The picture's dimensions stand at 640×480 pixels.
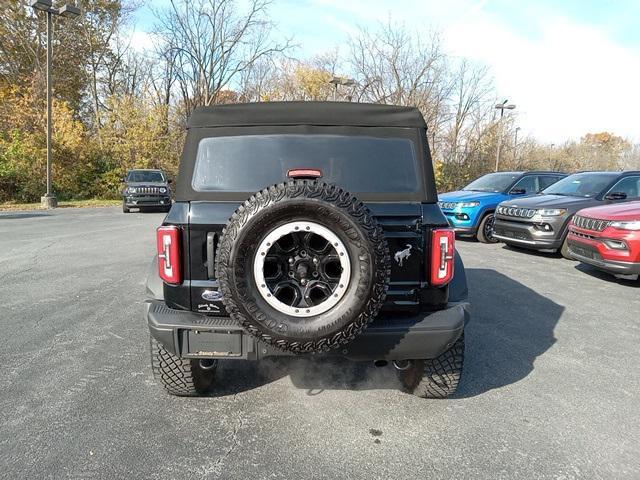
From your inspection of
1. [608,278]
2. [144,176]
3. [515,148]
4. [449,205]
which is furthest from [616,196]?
[515,148]

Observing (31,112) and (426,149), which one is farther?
(31,112)

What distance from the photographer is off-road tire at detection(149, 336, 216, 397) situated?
9.32 ft

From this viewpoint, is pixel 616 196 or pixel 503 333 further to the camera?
pixel 616 196

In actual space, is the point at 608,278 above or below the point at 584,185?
below

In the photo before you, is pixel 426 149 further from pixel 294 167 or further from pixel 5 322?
pixel 5 322

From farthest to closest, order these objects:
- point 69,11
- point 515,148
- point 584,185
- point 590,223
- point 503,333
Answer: point 515,148
point 69,11
point 584,185
point 590,223
point 503,333

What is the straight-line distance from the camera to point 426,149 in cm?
287

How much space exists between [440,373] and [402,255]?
936 millimetres

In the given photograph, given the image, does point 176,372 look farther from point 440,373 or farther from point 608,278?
point 608,278

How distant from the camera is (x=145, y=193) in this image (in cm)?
1664

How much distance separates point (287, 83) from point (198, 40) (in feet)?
27.6

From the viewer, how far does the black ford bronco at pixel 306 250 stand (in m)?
2.26

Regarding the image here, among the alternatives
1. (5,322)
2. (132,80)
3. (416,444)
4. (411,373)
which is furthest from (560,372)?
(132,80)

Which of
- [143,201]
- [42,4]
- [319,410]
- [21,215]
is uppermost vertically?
[42,4]
